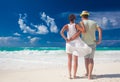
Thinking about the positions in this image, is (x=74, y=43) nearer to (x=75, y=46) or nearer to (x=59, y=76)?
(x=75, y=46)

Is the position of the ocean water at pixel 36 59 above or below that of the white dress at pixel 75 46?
below

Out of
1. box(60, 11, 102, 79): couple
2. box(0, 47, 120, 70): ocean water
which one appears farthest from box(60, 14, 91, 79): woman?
box(0, 47, 120, 70): ocean water

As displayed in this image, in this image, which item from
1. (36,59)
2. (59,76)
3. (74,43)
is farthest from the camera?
(36,59)

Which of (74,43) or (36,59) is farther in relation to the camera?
(36,59)

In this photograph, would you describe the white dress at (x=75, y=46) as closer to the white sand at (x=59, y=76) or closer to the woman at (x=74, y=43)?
the woman at (x=74, y=43)

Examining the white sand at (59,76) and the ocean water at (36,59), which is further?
the ocean water at (36,59)

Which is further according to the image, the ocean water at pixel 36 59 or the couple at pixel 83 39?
the ocean water at pixel 36 59

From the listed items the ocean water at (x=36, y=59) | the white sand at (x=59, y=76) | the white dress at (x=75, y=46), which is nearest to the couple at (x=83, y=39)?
the white dress at (x=75, y=46)

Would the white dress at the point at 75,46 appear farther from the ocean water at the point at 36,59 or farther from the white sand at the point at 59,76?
the ocean water at the point at 36,59

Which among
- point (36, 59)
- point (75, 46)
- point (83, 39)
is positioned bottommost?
point (36, 59)

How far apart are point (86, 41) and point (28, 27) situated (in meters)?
14.0

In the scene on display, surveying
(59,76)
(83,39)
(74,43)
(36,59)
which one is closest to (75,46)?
(74,43)

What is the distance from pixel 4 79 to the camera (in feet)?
19.5

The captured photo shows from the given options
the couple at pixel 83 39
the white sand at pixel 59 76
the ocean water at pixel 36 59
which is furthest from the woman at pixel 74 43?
the ocean water at pixel 36 59
